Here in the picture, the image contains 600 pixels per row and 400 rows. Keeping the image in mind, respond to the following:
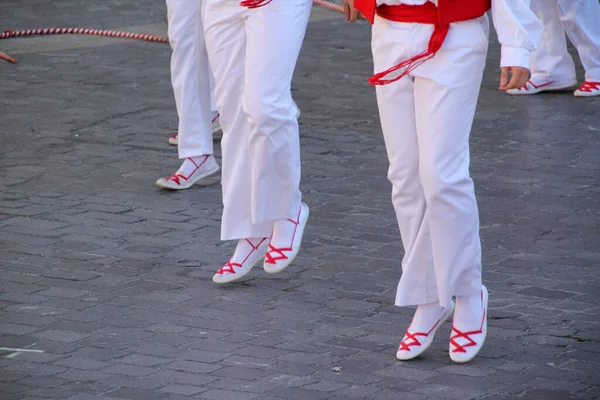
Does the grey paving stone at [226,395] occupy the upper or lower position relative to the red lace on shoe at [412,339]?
lower

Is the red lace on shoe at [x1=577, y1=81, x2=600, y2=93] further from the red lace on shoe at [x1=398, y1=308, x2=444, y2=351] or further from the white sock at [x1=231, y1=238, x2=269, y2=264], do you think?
the red lace on shoe at [x1=398, y1=308, x2=444, y2=351]

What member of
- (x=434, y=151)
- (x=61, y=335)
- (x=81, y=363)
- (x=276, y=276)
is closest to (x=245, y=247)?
(x=276, y=276)

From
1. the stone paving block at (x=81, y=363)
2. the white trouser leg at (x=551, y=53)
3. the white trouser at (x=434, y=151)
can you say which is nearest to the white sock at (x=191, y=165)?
the stone paving block at (x=81, y=363)

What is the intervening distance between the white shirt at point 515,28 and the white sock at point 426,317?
101 centimetres

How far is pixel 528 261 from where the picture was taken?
5.89 metres

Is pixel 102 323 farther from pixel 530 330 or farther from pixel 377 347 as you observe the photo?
pixel 530 330

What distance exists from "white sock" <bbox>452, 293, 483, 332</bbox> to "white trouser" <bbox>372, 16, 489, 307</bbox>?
48mm

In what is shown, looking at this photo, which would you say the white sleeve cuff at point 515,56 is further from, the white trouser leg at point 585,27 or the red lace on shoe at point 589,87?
the red lace on shoe at point 589,87

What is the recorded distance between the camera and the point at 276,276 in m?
5.79

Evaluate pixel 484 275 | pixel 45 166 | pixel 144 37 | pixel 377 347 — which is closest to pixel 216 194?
pixel 45 166

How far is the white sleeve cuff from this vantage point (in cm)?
430

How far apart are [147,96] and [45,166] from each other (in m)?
2.03

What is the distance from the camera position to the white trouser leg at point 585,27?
9.30 m

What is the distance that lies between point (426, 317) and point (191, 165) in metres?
2.96
